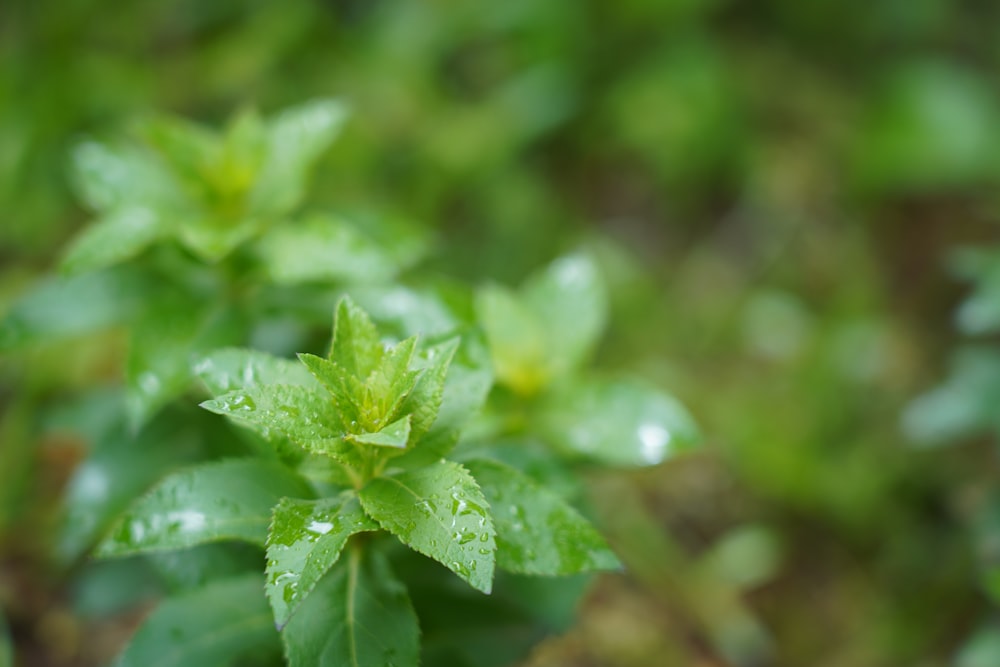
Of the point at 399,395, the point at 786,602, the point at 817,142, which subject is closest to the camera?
the point at 399,395

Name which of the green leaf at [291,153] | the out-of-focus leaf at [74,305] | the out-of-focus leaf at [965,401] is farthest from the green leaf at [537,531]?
the out-of-focus leaf at [965,401]

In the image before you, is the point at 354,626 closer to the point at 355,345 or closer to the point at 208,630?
the point at 208,630

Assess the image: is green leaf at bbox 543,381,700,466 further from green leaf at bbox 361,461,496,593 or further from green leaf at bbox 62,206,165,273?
green leaf at bbox 62,206,165,273

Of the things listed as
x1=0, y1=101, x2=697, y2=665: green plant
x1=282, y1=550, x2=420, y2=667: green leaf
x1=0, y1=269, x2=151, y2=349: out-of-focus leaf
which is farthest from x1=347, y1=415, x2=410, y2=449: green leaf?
x1=0, y1=269, x2=151, y2=349: out-of-focus leaf

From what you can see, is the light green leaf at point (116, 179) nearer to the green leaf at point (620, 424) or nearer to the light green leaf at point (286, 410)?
the light green leaf at point (286, 410)

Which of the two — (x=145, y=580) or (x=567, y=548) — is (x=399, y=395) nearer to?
(x=567, y=548)

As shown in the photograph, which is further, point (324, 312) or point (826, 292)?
point (826, 292)

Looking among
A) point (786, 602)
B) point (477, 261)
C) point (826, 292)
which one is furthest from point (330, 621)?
point (826, 292)

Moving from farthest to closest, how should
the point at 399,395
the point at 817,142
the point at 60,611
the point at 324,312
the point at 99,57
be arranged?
the point at 817,142, the point at 99,57, the point at 60,611, the point at 324,312, the point at 399,395

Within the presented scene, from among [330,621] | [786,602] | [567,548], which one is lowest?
[786,602]
